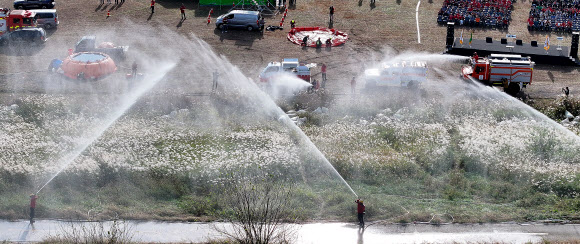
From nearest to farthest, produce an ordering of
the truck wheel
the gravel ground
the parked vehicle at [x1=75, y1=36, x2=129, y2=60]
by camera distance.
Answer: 1. the truck wheel
2. the gravel ground
3. the parked vehicle at [x1=75, y1=36, x2=129, y2=60]

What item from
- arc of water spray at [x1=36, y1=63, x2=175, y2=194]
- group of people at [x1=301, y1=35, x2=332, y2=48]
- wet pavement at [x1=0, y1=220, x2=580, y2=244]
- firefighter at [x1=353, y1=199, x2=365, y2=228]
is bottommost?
wet pavement at [x1=0, y1=220, x2=580, y2=244]

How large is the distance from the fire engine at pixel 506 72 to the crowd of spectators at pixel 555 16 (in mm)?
11164

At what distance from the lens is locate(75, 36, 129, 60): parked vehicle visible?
4688cm

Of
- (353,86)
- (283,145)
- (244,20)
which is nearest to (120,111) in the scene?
(283,145)

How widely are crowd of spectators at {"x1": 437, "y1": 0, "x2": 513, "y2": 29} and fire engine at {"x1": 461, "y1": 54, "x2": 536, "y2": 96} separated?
10.7m

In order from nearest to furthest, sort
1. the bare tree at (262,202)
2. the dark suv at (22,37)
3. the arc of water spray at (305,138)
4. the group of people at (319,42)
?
the bare tree at (262,202) → the arc of water spray at (305,138) → the dark suv at (22,37) → the group of people at (319,42)

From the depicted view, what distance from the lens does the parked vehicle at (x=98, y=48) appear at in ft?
154

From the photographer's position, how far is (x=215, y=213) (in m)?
30.1

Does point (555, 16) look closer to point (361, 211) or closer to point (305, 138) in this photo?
point (305, 138)

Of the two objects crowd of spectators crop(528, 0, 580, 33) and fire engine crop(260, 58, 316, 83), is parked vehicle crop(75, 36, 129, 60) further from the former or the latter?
crowd of spectators crop(528, 0, 580, 33)

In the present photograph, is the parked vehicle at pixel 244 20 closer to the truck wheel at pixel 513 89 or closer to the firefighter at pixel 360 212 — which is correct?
the truck wheel at pixel 513 89

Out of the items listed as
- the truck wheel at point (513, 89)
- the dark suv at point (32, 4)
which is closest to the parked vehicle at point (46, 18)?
the dark suv at point (32, 4)

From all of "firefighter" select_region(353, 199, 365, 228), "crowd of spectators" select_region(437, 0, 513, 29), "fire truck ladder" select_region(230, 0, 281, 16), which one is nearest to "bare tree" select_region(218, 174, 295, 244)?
"firefighter" select_region(353, 199, 365, 228)

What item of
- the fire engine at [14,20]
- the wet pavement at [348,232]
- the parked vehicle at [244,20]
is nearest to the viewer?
the wet pavement at [348,232]
